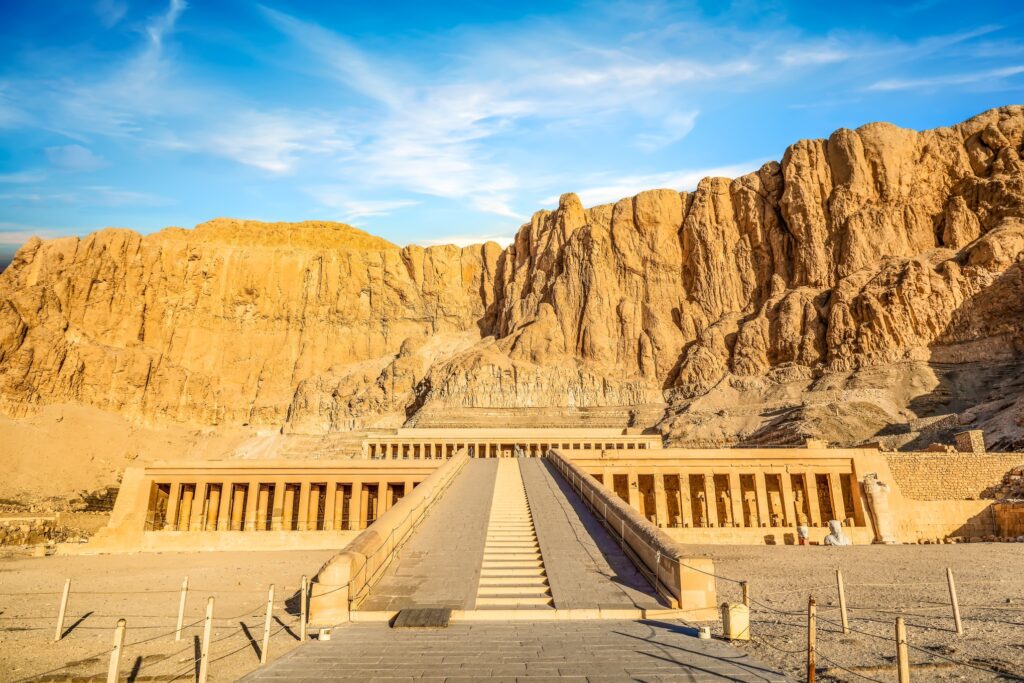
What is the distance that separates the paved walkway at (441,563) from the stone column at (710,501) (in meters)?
12.1

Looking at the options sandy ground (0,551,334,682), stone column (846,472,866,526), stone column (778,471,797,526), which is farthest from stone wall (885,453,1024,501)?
sandy ground (0,551,334,682)

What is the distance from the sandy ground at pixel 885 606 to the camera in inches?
322

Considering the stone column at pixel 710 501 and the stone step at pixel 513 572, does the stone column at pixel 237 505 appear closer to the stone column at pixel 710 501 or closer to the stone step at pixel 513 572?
the stone step at pixel 513 572

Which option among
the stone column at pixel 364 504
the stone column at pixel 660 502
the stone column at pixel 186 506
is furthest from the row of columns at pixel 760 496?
the stone column at pixel 186 506

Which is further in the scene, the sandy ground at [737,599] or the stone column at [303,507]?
the stone column at [303,507]

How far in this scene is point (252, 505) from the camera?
27.8 metres

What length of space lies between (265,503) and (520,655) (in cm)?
2504

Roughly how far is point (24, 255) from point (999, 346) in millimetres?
105286

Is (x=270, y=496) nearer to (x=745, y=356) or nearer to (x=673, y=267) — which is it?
(x=745, y=356)

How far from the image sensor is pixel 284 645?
31.3 ft

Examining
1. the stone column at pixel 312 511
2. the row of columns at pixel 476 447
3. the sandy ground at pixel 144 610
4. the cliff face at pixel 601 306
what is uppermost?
the cliff face at pixel 601 306

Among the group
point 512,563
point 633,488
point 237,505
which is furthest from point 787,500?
point 237,505

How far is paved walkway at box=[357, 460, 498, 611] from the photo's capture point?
9.97 metres

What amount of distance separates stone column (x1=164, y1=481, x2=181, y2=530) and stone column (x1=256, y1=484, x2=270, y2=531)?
133 inches
